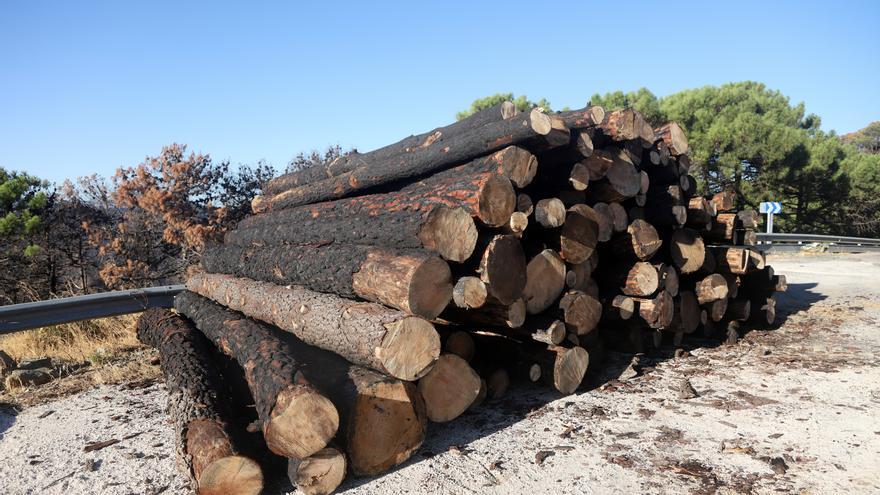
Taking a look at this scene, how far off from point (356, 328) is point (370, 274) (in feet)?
1.32

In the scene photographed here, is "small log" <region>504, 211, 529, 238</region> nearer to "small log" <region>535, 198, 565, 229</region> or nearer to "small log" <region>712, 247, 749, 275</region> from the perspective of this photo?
"small log" <region>535, 198, 565, 229</region>

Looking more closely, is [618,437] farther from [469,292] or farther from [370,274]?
[370,274]

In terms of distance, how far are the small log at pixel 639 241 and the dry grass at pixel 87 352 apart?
4.76 metres

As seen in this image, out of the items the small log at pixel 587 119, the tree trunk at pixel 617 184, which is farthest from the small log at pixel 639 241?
the small log at pixel 587 119

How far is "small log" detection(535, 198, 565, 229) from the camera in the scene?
414cm

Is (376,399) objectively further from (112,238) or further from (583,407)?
(112,238)

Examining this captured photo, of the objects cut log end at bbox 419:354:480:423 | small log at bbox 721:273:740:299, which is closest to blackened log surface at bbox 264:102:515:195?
cut log end at bbox 419:354:480:423

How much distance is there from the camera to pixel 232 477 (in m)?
2.82

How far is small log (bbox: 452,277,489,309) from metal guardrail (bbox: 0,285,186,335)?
14.7 ft

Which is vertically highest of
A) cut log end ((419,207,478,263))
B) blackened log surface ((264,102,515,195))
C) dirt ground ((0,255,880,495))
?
blackened log surface ((264,102,515,195))

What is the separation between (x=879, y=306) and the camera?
7.10 m

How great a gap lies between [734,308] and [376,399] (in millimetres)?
4595

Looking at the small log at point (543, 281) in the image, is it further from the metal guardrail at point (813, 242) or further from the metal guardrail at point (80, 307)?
the metal guardrail at point (813, 242)

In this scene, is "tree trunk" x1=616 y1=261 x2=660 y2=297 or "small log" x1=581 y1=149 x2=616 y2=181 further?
"tree trunk" x1=616 y1=261 x2=660 y2=297
